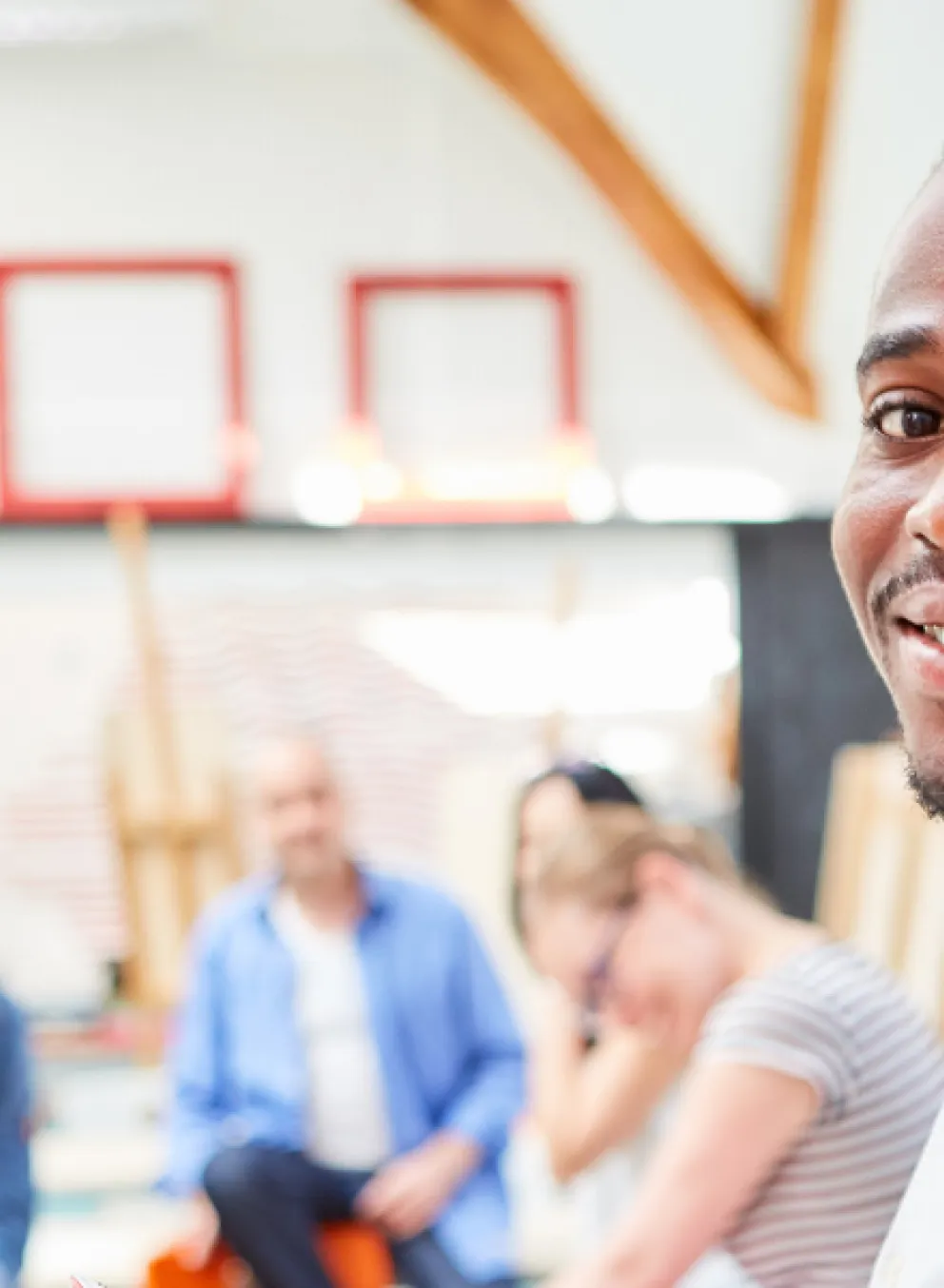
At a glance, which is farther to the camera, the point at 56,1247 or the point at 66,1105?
the point at 66,1105

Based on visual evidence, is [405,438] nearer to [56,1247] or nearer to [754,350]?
[754,350]

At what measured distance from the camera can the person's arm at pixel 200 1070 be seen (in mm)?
2668

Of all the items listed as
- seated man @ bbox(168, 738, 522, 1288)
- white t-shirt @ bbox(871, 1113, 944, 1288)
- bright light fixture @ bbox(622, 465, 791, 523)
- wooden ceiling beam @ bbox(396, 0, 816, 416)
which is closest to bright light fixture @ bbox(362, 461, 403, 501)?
bright light fixture @ bbox(622, 465, 791, 523)

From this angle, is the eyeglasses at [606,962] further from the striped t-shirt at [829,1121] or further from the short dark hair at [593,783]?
the short dark hair at [593,783]

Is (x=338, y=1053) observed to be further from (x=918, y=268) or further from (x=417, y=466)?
(x=417, y=466)

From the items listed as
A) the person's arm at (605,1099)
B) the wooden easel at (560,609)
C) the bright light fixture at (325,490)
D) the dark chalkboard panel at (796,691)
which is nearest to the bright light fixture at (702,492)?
the bright light fixture at (325,490)

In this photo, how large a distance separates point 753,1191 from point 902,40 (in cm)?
337

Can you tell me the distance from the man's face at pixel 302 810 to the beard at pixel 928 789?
2.24 metres

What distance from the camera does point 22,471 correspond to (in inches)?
249

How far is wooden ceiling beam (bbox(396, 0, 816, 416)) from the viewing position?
20.0 feet

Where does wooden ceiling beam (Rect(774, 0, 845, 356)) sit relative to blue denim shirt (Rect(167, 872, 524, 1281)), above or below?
above

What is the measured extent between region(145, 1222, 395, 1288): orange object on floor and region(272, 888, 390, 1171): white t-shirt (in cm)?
10

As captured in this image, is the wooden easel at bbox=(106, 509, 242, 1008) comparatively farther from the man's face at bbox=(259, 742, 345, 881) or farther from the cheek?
the cheek

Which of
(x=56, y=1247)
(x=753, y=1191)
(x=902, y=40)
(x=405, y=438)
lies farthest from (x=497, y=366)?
(x=753, y=1191)
